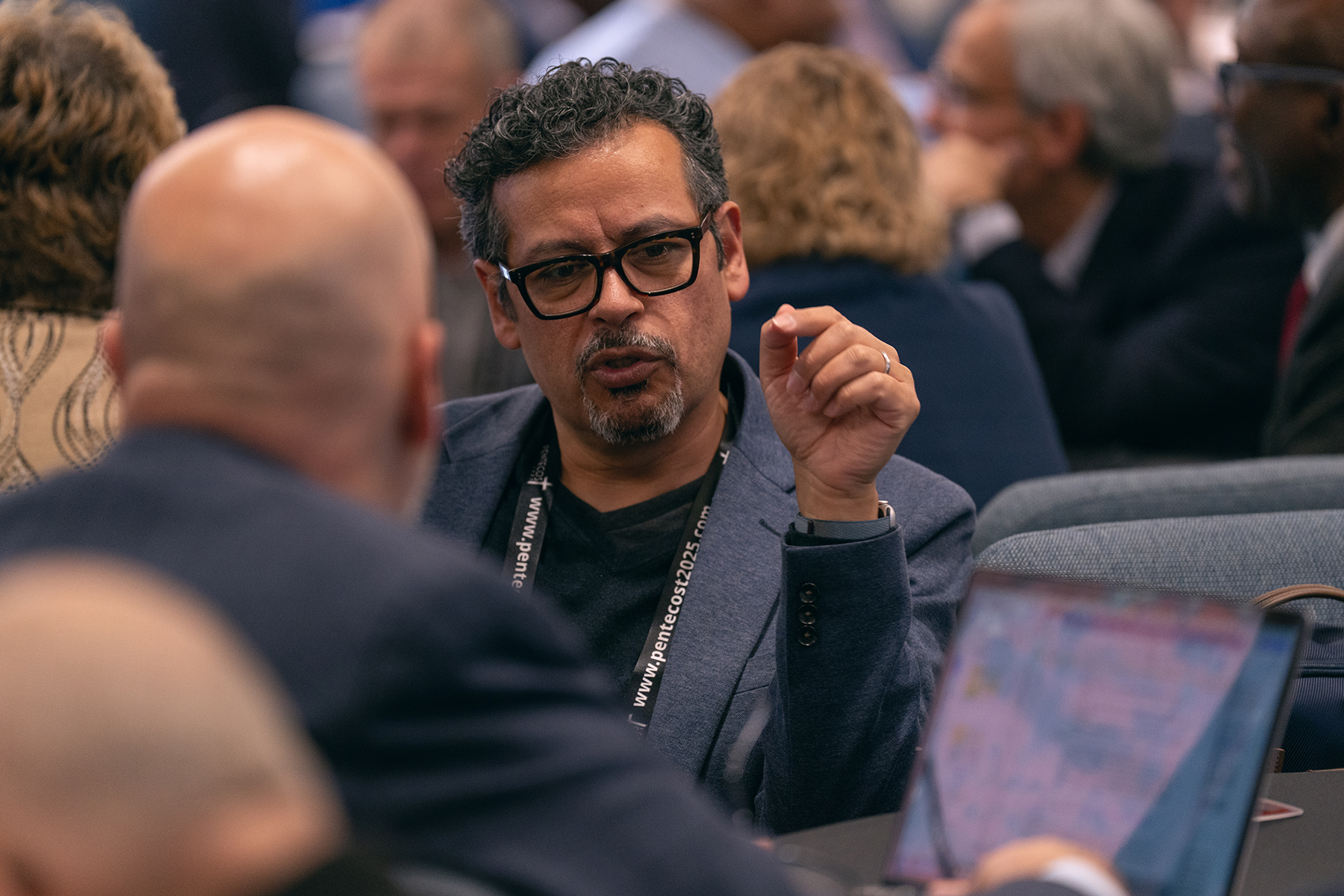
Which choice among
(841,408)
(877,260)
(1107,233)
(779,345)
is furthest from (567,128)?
(1107,233)

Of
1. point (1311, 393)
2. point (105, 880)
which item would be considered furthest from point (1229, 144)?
point (105, 880)

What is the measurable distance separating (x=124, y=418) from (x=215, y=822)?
38cm

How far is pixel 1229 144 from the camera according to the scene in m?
3.34

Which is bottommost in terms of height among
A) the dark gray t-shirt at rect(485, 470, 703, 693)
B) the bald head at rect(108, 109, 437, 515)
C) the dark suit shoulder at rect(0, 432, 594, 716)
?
the dark gray t-shirt at rect(485, 470, 703, 693)

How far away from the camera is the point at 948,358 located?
2607 millimetres

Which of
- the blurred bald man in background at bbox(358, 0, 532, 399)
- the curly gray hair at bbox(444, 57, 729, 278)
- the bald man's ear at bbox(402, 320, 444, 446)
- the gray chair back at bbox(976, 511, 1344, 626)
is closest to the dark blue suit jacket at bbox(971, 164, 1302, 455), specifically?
the gray chair back at bbox(976, 511, 1344, 626)

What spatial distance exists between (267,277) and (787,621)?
0.78m

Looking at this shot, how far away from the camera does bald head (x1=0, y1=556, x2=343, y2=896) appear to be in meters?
0.66

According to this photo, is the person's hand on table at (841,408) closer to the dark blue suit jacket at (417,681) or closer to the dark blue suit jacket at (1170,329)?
the dark blue suit jacket at (417,681)

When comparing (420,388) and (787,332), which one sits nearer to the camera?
(420,388)

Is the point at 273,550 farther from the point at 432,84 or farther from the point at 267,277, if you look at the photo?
the point at 432,84

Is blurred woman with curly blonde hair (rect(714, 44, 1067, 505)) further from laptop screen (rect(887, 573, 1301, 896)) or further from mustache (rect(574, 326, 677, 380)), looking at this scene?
laptop screen (rect(887, 573, 1301, 896))

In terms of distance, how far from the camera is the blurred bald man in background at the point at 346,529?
0.80 m

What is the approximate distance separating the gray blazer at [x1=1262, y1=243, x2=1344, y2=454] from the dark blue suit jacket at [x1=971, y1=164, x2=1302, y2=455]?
307 mm
